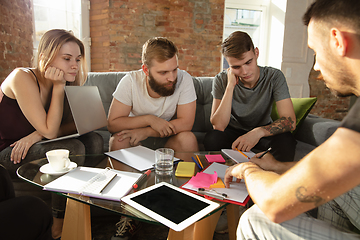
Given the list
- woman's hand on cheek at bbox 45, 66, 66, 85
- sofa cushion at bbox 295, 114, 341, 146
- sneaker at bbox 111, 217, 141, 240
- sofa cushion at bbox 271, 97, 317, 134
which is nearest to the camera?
sneaker at bbox 111, 217, 141, 240

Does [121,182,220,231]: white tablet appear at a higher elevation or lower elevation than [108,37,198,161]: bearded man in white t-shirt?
lower

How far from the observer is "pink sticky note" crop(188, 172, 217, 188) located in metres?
0.88

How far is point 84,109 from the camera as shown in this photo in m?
1.42

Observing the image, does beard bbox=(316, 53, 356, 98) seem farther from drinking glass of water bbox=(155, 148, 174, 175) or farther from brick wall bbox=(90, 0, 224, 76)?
brick wall bbox=(90, 0, 224, 76)

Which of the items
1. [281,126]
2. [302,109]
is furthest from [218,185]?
[302,109]

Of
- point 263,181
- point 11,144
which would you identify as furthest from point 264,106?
point 11,144

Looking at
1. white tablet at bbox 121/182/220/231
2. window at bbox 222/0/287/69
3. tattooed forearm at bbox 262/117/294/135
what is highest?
window at bbox 222/0/287/69

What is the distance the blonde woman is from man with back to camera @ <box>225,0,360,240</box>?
40.0 inches

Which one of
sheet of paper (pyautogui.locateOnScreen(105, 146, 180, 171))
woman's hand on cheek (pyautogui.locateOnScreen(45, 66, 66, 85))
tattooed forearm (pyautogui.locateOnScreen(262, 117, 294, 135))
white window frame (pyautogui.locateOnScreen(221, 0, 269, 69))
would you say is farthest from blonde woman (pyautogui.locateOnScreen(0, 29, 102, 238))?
white window frame (pyautogui.locateOnScreen(221, 0, 269, 69))

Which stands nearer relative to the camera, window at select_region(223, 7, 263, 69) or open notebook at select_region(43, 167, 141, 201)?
open notebook at select_region(43, 167, 141, 201)

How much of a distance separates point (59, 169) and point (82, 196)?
23cm

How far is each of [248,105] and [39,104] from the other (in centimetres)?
139

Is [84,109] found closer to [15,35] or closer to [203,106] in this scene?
[203,106]

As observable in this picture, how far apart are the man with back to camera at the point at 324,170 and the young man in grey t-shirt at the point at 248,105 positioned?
78 centimetres
